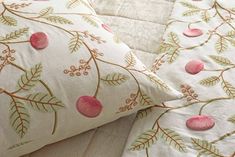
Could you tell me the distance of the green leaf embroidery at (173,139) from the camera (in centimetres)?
73

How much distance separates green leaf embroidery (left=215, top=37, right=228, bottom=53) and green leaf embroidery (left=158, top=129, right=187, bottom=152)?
0.30 meters

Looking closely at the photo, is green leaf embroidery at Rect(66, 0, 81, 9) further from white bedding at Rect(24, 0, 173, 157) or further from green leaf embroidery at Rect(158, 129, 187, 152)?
green leaf embroidery at Rect(158, 129, 187, 152)

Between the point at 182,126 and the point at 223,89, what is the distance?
148mm

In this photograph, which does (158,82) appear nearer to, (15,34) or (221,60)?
(221,60)

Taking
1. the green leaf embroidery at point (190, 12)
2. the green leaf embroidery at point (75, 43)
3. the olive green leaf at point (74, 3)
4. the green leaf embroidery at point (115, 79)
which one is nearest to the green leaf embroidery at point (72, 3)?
the olive green leaf at point (74, 3)

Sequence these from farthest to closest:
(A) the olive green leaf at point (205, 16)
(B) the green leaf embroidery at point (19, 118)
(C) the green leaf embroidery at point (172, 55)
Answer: (A) the olive green leaf at point (205, 16) → (C) the green leaf embroidery at point (172, 55) → (B) the green leaf embroidery at point (19, 118)

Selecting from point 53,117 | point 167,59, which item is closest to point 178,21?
point 167,59

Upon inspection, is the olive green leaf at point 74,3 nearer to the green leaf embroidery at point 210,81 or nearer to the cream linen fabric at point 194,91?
the cream linen fabric at point 194,91

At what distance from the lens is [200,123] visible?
77cm

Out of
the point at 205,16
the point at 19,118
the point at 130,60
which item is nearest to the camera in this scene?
the point at 19,118

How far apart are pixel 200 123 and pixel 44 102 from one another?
1.12 ft

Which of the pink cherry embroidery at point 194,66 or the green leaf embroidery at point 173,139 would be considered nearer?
the green leaf embroidery at point 173,139

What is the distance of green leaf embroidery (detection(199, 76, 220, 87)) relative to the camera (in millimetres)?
851

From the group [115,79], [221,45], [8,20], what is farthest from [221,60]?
[8,20]
